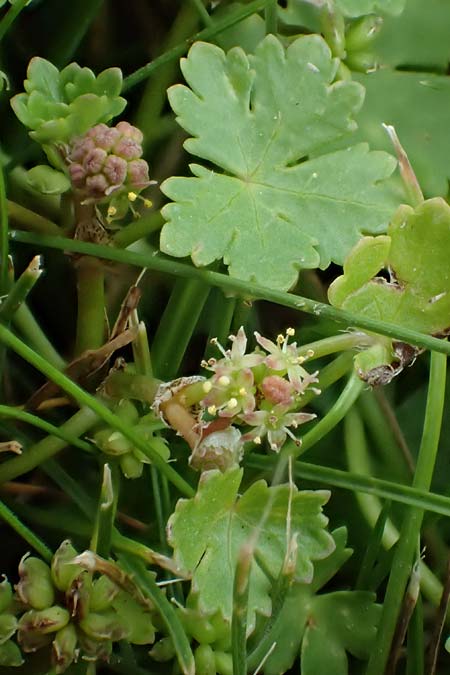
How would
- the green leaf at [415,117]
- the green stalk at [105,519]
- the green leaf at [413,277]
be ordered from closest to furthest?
1. the green stalk at [105,519]
2. the green leaf at [413,277]
3. the green leaf at [415,117]

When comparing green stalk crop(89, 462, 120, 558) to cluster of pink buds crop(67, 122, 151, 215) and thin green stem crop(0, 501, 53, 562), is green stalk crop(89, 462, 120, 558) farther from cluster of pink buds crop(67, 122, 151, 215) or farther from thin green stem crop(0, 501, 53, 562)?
cluster of pink buds crop(67, 122, 151, 215)

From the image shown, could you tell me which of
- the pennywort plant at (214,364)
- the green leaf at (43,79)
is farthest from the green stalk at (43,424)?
the green leaf at (43,79)

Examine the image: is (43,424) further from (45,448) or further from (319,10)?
(319,10)

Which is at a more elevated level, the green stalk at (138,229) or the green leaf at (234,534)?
the green stalk at (138,229)

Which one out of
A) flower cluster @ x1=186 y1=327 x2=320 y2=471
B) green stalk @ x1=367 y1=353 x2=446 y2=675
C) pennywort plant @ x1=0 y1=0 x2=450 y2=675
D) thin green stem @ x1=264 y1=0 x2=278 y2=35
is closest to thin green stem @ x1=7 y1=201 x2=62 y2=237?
pennywort plant @ x1=0 y1=0 x2=450 y2=675

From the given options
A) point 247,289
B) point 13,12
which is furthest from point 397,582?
point 13,12

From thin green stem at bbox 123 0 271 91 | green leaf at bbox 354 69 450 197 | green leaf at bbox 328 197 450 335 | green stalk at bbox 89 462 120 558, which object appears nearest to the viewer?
green stalk at bbox 89 462 120 558

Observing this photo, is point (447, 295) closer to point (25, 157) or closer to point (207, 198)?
point (207, 198)

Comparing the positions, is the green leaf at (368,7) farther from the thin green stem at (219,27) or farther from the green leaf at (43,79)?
the green leaf at (43,79)
